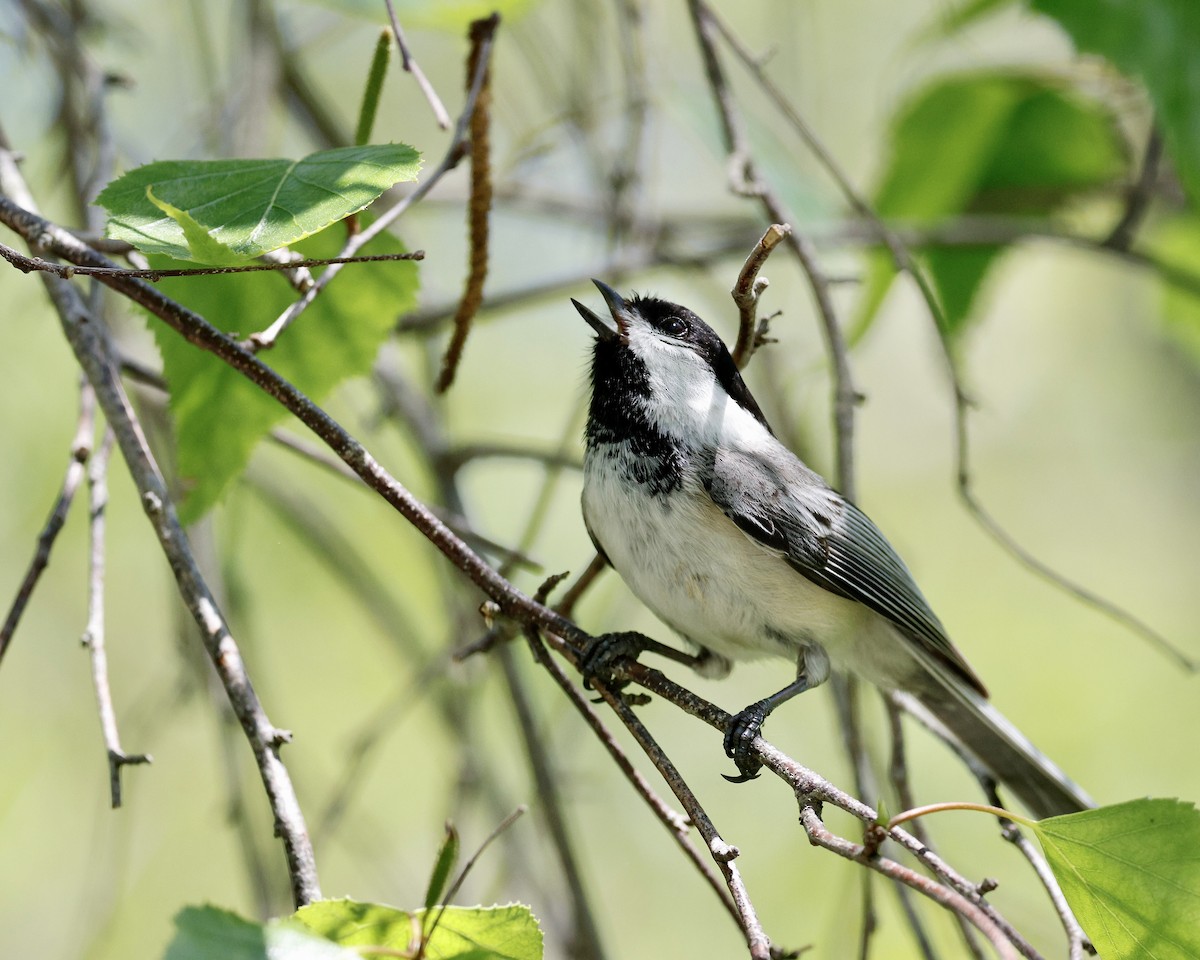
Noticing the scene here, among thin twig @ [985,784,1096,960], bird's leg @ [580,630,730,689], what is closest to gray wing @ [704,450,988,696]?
bird's leg @ [580,630,730,689]

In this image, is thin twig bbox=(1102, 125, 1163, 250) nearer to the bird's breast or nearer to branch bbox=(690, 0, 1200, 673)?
branch bbox=(690, 0, 1200, 673)

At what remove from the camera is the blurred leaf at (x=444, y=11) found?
1.94m

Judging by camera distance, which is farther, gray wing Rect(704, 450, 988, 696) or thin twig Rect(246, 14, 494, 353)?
gray wing Rect(704, 450, 988, 696)

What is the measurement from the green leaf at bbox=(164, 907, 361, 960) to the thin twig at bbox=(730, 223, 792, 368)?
92 cm

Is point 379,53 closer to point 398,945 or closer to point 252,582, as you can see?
point 398,945

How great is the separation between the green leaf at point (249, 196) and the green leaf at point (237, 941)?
624mm

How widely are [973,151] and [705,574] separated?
1875 millimetres

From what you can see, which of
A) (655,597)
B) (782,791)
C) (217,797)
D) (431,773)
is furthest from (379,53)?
(782,791)

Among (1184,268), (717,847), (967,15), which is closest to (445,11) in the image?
(717,847)

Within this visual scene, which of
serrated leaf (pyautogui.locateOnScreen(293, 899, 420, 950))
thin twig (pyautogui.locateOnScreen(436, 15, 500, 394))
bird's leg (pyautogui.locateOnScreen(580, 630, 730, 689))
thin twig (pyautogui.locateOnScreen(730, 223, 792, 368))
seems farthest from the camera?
thin twig (pyautogui.locateOnScreen(436, 15, 500, 394))

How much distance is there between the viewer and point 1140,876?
1.25m

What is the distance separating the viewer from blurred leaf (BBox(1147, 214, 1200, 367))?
12.3 ft

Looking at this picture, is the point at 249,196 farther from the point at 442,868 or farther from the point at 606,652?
the point at 606,652

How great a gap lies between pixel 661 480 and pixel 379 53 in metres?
0.92
